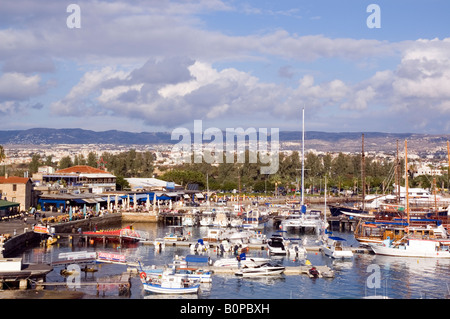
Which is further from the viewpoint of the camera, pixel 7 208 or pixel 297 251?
pixel 7 208

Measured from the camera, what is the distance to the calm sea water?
3559cm

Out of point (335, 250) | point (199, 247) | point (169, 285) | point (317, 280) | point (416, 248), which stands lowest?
point (317, 280)

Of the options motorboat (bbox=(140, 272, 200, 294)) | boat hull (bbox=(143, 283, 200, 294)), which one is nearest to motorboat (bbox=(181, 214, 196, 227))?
motorboat (bbox=(140, 272, 200, 294))

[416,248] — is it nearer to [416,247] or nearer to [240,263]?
[416,247]

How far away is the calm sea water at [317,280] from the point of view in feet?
117

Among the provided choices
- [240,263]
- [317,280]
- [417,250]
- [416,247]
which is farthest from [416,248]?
[240,263]

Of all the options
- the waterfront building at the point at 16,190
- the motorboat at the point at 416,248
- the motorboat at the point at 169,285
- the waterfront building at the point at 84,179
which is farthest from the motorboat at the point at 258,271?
the waterfront building at the point at 84,179

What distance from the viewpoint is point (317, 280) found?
130 ft

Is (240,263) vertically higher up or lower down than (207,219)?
lower down

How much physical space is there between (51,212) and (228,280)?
39372mm

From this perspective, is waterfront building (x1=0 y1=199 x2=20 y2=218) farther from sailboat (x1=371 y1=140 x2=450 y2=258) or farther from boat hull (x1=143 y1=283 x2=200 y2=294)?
sailboat (x1=371 y1=140 x2=450 y2=258)

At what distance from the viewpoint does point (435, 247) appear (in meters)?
51.2
